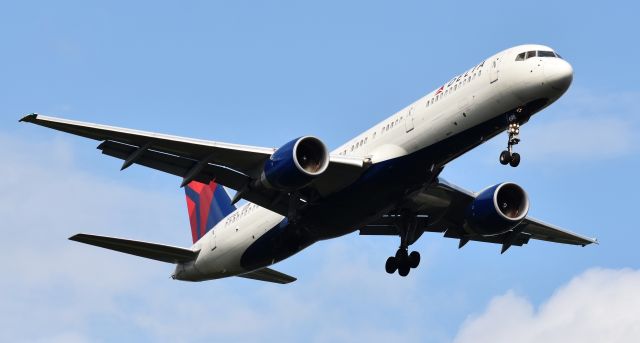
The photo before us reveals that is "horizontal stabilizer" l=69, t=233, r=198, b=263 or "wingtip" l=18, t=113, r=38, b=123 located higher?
"wingtip" l=18, t=113, r=38, b=123

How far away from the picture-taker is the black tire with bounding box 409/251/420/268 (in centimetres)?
4384

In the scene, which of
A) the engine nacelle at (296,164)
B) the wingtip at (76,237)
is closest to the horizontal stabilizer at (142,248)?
the wingtip at (76,237)

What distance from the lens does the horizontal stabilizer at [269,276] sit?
150ft

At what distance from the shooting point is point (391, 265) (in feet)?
144

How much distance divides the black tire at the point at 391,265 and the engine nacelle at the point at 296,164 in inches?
301

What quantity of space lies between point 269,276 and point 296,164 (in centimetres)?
1034

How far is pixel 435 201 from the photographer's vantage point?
42.4 m

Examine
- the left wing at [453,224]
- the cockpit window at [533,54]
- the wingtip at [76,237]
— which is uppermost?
the cockpit window at [533,54]

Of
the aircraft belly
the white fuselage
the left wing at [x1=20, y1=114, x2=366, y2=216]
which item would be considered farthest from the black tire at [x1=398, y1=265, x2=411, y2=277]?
the left wing at [x1=20, y1=114, x2=366, y2=216]

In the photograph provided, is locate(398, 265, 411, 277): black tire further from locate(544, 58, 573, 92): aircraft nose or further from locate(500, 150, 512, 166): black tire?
locate(544, 58, 573, 92): aircraft nose

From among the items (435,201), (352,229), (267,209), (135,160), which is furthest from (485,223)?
(135,160)

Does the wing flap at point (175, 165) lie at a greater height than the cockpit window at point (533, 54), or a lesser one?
lesser

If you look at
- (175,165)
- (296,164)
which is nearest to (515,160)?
(296,164)

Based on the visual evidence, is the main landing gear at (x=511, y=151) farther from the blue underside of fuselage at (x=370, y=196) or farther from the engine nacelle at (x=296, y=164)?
the engine nacelle at (x=296, y=164)
